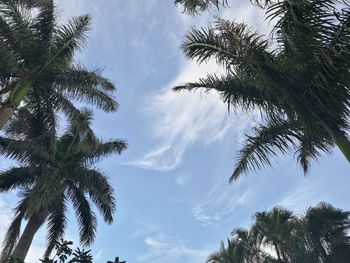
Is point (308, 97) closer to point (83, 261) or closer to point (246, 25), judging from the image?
point (246, 25)

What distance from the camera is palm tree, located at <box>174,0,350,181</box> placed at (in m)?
6.03

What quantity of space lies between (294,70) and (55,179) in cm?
1469

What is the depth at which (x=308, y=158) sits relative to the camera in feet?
33.0

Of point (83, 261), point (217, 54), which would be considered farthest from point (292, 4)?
point (83, 261)

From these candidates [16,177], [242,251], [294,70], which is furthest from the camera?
[242,251]

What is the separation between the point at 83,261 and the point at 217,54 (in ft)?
17.8

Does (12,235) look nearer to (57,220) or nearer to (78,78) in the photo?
(57,220)

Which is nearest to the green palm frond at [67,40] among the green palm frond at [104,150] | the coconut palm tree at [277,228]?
the green palm frond at [104,150]

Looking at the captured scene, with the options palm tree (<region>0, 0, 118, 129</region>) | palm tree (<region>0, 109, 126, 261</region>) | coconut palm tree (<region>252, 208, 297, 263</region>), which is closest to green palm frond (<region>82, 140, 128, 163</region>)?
palm tree (<region>0, 109, 126, 261</region>)

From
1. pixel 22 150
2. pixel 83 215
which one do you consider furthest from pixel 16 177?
pixel 83 215

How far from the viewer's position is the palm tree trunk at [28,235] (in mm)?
17703

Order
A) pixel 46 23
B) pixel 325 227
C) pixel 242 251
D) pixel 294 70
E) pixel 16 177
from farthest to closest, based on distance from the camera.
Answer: pixel 242 251 < pixel 325 227 < pixel 16 177 < pixel 46 23 < pixel 294 70

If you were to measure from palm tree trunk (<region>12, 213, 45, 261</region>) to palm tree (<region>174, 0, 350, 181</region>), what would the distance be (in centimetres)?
1384

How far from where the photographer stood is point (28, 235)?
1823 centimetres
